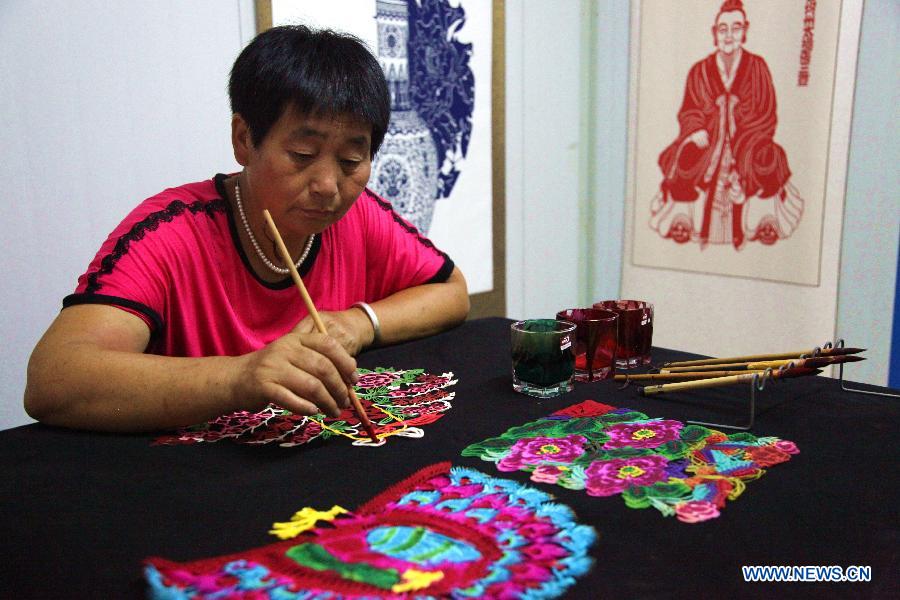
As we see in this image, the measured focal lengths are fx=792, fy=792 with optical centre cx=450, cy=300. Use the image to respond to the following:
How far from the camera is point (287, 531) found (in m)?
0.83

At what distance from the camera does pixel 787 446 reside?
1.04 meters

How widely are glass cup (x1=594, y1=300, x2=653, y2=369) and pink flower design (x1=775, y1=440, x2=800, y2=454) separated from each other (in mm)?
378

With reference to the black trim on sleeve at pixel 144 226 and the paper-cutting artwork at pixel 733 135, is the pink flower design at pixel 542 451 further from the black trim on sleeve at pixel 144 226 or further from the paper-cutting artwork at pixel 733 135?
the paper-cutting artwork at pixel 733 135

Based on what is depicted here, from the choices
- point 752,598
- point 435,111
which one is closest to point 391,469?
point 752,598

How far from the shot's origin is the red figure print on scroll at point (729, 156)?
123 inches

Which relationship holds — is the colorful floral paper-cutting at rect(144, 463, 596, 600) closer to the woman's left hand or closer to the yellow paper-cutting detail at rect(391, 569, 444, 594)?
the yellow paper-cutting detail at rect(391, 569, 444, 594)

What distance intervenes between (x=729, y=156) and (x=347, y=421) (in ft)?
8.46

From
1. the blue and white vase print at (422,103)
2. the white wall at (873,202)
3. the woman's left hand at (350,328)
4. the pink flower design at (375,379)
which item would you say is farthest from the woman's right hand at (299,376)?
the white wall at (873,202)

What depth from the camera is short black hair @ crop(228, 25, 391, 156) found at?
1388 millimetres

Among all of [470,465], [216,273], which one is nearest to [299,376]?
[470,465]

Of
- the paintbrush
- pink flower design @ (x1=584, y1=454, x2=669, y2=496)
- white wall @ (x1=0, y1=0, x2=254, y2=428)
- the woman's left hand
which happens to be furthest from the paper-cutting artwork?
pink flower design @ (x1=584, y1=454, x2=669, y2=496)

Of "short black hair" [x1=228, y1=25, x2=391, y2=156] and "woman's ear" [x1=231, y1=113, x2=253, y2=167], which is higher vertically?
"short black hair" [x1=228, y1=25, x2=391, y2=156]

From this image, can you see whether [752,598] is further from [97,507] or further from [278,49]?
[278,49]

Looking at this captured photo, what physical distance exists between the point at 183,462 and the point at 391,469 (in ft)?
0.92
